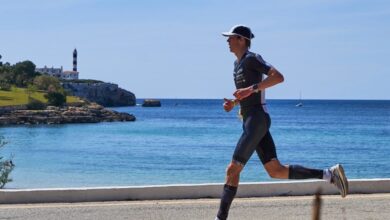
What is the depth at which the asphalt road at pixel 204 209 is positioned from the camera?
7.78m

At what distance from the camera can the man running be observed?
6594mm

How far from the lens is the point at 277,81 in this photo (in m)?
6.47

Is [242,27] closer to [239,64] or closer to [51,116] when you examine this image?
[239,64]

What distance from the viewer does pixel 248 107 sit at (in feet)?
22.0

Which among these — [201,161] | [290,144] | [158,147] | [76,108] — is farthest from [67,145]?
[76,108]

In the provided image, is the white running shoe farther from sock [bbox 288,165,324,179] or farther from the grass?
the grass

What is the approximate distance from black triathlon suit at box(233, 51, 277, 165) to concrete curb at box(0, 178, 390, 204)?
213cm

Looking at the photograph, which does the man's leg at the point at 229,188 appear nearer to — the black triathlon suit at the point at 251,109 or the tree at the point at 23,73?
the black triathlon suit at the point at 251,109

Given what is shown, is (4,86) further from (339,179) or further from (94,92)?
(339,179)

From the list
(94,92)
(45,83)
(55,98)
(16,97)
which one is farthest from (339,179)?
(94,92)

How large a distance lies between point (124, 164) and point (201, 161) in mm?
4079

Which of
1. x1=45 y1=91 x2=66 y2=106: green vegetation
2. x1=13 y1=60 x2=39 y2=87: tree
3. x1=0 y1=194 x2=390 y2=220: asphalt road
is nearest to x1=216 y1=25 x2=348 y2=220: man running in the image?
x1=0 y1=194 x2=390 y2=220: asphalt road

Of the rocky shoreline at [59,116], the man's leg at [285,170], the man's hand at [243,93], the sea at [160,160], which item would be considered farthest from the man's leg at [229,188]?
the rocky shoreline at [59,116]

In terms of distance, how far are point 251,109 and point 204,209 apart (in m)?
1.88
